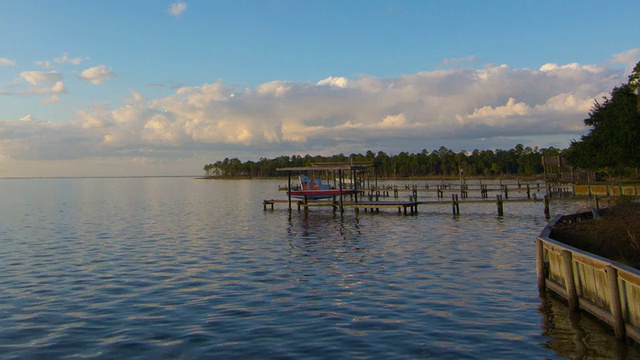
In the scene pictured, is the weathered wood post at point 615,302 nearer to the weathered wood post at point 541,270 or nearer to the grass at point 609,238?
the grass at point 609,238

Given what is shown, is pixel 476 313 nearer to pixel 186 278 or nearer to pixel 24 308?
pixel 186 278

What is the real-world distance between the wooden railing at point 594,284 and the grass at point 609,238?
1.74 meters

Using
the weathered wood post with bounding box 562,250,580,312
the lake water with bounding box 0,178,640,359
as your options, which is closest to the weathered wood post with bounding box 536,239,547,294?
the lake water with bounding box 0,178,640,359

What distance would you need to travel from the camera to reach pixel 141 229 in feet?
121

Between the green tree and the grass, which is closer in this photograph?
the grass

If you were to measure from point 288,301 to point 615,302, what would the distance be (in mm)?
8208

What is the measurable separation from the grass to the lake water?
1.91m

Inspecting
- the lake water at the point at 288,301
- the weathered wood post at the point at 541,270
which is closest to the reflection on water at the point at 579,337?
the lake water at the point at 288,301

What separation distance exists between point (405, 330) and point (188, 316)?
5.49 metres

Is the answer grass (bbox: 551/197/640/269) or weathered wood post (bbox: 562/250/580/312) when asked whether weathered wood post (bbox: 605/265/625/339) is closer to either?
weathered wood post (bbox: 562/250/580/312)

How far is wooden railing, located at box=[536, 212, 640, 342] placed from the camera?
948cm

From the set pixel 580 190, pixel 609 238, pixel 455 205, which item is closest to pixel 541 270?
pixel 609 238

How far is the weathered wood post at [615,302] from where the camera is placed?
9.73 metres

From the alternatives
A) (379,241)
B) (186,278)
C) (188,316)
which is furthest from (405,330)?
(379,241)
